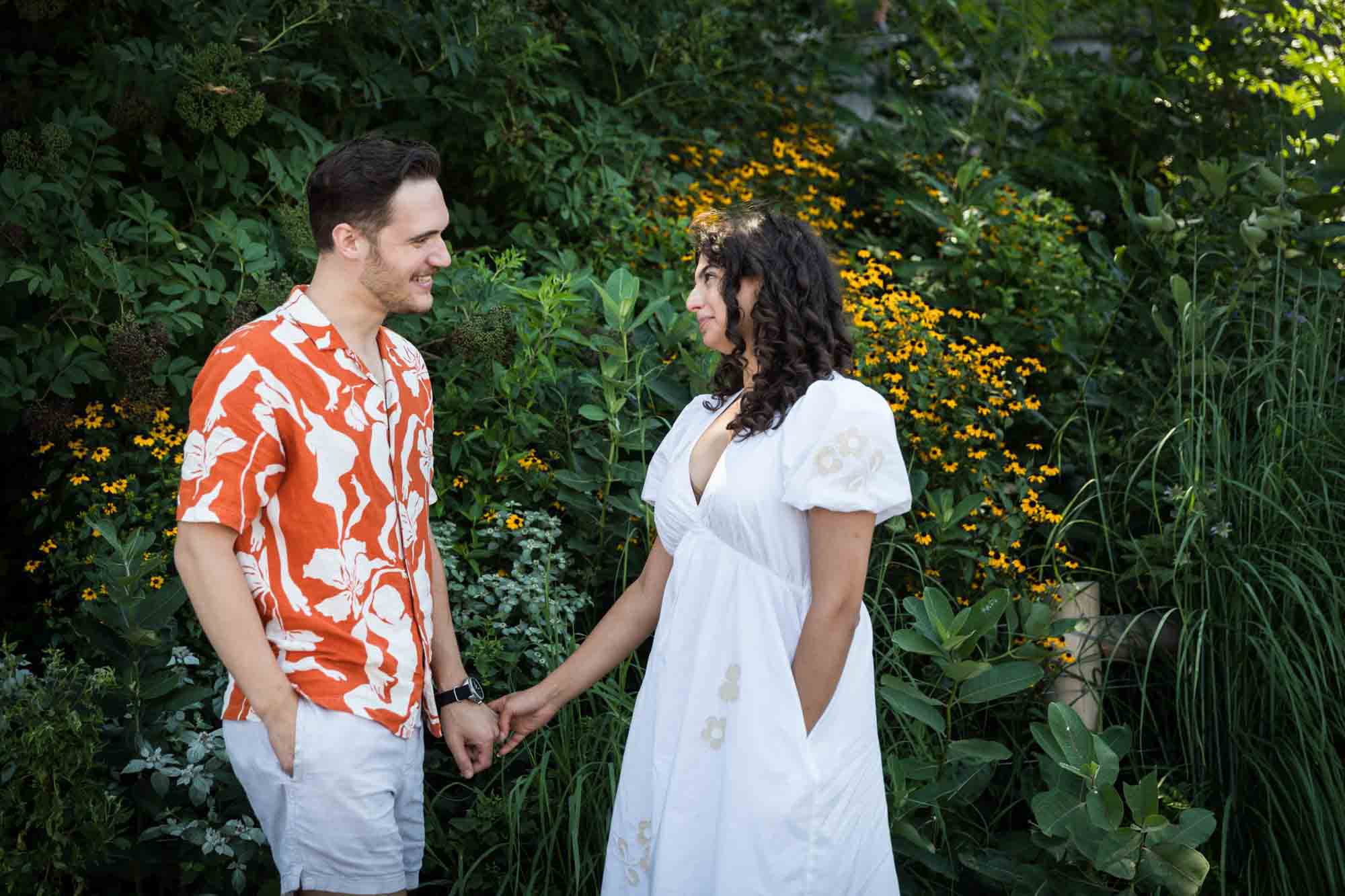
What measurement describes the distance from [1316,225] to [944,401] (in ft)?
4.61

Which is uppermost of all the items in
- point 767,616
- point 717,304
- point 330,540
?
point 717,304

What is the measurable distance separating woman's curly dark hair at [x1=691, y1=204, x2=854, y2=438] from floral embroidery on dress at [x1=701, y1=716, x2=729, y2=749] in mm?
499

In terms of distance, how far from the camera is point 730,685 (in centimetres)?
218

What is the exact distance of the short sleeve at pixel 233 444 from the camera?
6.20ft

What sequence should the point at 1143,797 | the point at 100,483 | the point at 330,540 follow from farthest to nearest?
the point at 100,483
the point at 1143,797
the point at 330,540

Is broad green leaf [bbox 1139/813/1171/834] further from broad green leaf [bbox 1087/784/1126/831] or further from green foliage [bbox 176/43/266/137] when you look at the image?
green foliage [bbox 176/43/266/137]

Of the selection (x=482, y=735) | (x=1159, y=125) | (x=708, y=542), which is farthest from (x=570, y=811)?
(x=1159, y=125)

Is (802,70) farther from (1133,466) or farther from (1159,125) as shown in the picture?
(1133,466)

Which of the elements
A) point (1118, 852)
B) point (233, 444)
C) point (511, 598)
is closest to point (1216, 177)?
point (1118, 852)

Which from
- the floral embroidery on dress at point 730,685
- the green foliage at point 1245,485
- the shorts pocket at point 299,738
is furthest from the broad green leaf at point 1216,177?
the shorts pocket at point 299,738

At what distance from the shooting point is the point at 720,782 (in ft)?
7.15

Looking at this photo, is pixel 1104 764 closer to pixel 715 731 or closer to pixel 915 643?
pixel 915 643

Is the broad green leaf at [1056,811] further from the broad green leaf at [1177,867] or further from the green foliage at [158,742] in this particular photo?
the green foliage at [158,742]

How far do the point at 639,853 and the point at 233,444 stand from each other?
1034mm
